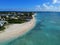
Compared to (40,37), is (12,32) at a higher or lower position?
higher

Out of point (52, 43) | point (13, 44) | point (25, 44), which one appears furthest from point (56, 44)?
point (13, 44)

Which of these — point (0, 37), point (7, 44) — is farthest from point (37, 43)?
point (0, 37)

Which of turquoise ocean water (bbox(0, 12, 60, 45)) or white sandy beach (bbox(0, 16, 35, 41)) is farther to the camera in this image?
white sandy beach (bbox(0, 16, 35, 41))

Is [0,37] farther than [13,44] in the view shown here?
Yes

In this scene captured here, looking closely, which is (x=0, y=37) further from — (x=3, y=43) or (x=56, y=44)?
(x=56, y=44)

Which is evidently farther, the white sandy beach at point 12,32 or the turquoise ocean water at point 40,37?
the white sandy beach at point 12,32

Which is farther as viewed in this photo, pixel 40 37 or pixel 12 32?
pixel 12 32

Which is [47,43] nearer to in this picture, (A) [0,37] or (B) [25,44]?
(B) [25,44]

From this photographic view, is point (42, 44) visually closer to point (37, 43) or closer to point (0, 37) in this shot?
point (37, 43)

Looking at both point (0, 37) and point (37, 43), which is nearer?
point (37, 43)
